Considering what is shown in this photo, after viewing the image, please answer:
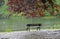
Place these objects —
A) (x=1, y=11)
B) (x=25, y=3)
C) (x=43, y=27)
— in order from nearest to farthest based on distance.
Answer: (x=25, y=3)
(x=1, y=11)
(x=43, y=27)

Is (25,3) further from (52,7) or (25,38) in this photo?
(25,38)

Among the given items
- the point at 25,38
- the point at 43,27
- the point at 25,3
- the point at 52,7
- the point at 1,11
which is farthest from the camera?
the point at 43,27

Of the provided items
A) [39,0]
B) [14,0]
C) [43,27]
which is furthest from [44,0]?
[43,27]

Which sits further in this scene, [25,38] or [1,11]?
[1,11]

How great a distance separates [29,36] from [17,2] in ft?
6.07

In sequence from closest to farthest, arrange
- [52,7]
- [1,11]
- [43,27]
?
[52,7], [1,11], [43,27]

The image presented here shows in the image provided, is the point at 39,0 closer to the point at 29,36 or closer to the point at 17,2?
the point at 17,2

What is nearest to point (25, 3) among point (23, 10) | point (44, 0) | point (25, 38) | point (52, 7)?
point (23, 10)

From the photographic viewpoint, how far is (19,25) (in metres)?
6.36

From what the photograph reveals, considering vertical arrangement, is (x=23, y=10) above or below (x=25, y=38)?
above

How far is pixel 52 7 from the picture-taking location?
2.94 m

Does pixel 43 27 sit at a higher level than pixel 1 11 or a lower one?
lower

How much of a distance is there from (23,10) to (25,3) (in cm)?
14

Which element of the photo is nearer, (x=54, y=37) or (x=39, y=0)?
(x=39, y=0)
